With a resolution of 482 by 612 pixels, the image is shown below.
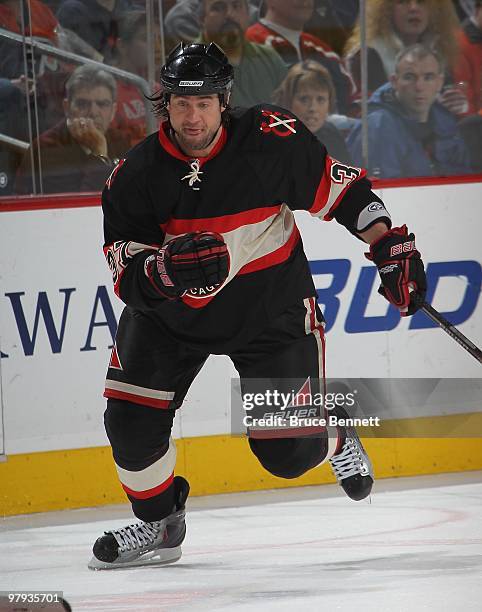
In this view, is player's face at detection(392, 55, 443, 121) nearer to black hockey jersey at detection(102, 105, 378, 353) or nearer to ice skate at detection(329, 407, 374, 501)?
black hockey jersey at detection(102, 105, 378, 353)

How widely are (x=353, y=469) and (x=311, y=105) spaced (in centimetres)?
172

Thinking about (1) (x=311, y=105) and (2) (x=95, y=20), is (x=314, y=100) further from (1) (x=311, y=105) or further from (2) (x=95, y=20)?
(2) (x=95, y=20)

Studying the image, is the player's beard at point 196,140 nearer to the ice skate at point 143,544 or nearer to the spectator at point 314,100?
the ice skate at point 143,544

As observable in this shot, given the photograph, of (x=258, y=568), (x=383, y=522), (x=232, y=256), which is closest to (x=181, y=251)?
(x=232, y=256)

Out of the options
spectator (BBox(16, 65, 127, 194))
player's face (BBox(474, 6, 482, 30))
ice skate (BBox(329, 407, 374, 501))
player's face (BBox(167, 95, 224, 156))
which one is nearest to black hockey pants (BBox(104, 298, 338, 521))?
ice skate (BBox(329, 407, 374, 501))

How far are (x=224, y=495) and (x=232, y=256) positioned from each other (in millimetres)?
1504

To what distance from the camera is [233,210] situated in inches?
120

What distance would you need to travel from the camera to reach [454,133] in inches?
188

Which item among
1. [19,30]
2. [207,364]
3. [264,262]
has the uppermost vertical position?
[19,30]

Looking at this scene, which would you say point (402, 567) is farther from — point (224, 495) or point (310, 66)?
point (310, 66)

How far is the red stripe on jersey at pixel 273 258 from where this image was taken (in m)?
3.12

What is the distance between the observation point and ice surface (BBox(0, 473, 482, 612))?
285cm

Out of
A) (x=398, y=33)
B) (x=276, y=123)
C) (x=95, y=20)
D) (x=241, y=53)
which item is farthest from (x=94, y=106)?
(x=276, y=123)

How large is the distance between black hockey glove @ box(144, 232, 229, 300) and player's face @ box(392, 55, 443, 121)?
2171mm
